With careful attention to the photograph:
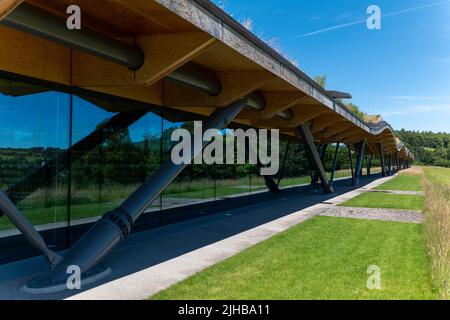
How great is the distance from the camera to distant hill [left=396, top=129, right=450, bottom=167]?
152 metres

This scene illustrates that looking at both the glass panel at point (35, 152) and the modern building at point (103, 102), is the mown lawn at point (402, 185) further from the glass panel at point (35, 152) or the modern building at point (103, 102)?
the glass panel at point (35, 152)

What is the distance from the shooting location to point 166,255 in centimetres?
761

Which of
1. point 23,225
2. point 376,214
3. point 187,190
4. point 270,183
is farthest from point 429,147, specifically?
point 23,225

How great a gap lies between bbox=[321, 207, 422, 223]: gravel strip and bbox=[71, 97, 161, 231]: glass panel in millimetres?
6460

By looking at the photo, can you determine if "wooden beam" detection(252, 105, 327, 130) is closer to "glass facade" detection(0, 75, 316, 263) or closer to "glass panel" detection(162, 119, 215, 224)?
"glass panel" detection(162, 119, 215, 224)

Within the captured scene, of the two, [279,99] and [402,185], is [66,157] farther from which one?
[402,185]

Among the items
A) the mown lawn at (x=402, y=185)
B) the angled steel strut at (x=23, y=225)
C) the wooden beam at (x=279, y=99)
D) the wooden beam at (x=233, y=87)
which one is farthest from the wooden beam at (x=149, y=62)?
the mown lawn at (x=402, y=185)

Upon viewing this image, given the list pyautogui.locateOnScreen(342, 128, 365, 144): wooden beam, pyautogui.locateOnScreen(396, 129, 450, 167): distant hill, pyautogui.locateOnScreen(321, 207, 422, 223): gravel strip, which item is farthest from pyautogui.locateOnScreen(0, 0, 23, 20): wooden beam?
pyautogui.locateOnScreen(396, 129, 450, 167): distant hill

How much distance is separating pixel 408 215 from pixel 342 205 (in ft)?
9.88

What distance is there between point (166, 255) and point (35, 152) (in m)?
3.06

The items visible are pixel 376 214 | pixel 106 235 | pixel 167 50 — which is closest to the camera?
pixel 106 235
